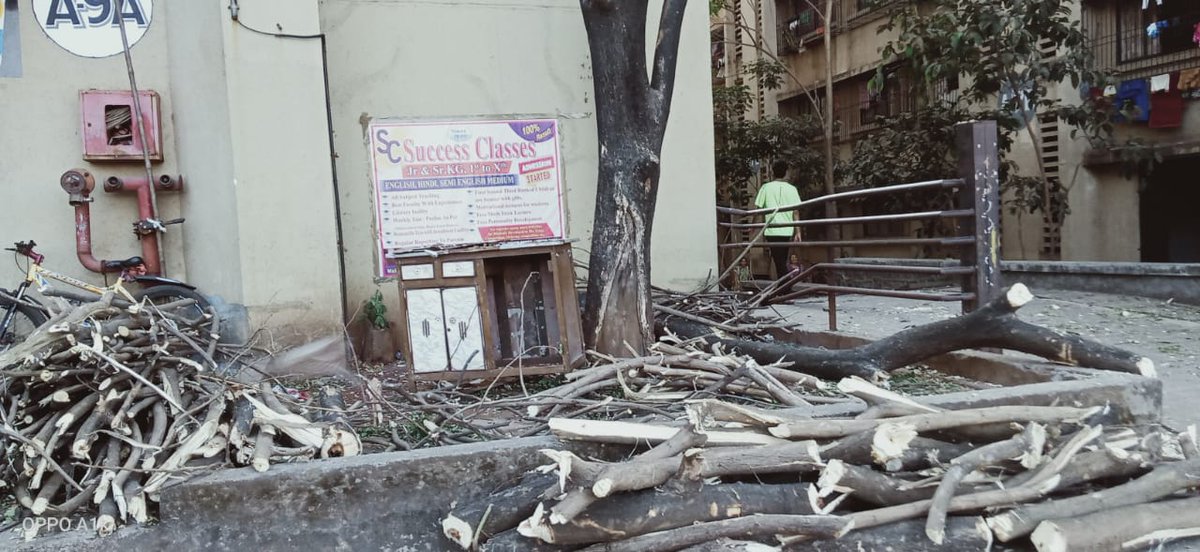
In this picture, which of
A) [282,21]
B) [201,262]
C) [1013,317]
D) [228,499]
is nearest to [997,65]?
[1013,317]

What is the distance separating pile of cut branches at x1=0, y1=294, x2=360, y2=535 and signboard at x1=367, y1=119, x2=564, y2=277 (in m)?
2.99

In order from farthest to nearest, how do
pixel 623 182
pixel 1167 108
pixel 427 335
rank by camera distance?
1. pixel 1167 108
2. pixel 623 182
3. pixel 427 335

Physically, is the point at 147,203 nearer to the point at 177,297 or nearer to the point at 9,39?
the point at 177,297

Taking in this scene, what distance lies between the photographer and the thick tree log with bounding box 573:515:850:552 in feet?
9.11

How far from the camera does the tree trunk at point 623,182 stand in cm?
552

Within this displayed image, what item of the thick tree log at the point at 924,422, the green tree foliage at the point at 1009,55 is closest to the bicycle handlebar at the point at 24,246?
the thick tree log at the point at 924,422

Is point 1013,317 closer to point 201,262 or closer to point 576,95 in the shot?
point 576,95

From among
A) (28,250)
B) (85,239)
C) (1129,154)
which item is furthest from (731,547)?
(1129,154)

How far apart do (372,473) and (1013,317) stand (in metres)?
→ 3.36

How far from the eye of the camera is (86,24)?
6.38 metres

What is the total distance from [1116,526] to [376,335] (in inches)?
213

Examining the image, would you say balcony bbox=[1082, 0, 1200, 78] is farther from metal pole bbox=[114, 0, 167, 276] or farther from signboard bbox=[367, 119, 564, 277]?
metal pole bbox=[114, 0, 167, 276]

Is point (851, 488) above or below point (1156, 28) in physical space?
below

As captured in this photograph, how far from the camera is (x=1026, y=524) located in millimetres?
2805
